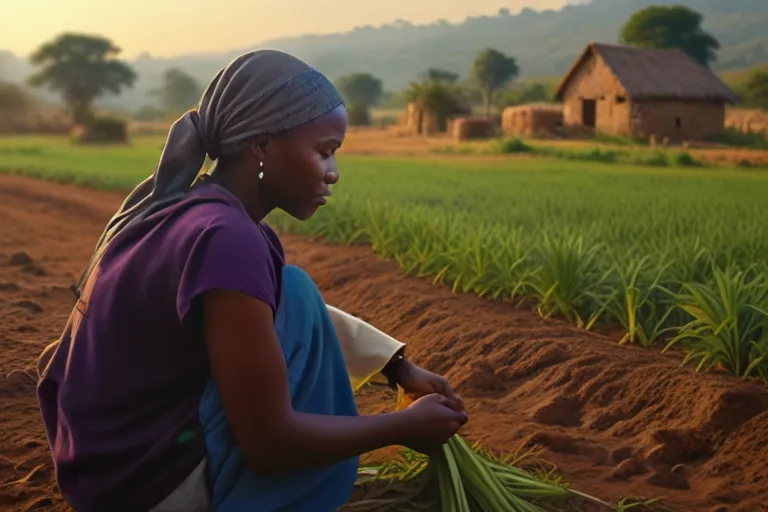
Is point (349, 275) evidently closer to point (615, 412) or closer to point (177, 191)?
point (615, 412)

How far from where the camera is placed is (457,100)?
21406 mm

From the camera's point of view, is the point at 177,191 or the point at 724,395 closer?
the point at 177,191

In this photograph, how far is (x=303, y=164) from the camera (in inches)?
56.6

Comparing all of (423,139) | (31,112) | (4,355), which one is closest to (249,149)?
(4,355)

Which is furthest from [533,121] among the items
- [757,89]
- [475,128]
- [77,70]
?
[77,70]

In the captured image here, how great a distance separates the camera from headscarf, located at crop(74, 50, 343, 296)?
140 cm

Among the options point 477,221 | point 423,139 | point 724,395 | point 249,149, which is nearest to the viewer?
point 249,149

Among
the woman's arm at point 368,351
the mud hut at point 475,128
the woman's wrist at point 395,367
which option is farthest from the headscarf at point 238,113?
the mud hut at point 475,128

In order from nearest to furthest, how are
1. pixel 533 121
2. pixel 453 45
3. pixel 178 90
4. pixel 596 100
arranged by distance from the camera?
pixel 596 100 → pixel 533 121 → pixel 178 90 → pixel 453 45

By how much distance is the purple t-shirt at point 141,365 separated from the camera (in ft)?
4.39

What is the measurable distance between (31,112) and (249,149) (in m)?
37.5

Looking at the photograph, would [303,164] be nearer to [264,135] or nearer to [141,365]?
[264,135]

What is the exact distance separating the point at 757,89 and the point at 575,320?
7816 millimetres

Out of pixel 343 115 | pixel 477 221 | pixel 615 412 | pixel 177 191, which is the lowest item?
pixel 615 412
